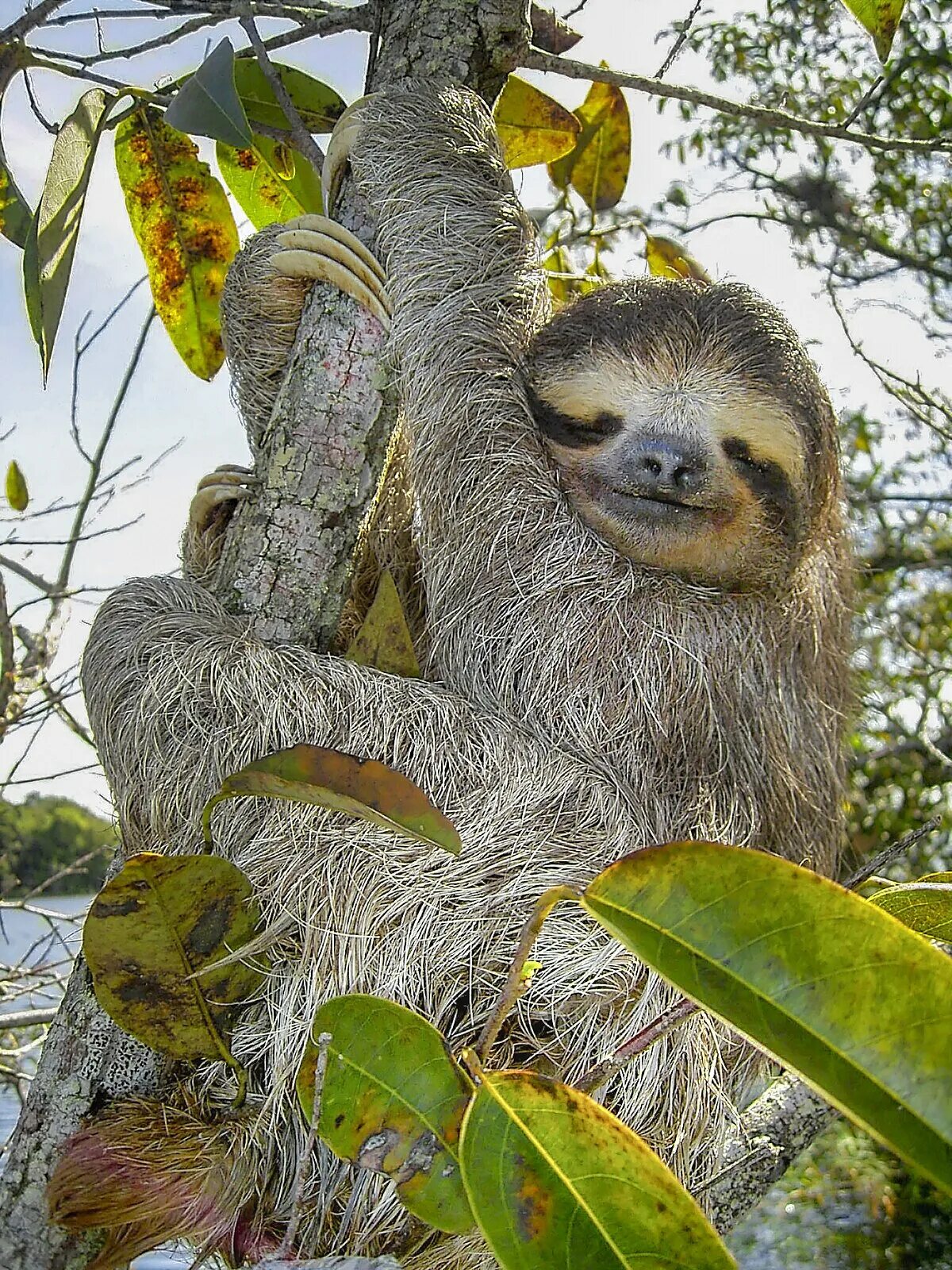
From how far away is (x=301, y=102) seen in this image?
13.4 feet

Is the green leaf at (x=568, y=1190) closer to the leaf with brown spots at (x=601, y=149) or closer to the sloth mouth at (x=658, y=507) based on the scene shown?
the sloth mouth at (x=658, y=507)

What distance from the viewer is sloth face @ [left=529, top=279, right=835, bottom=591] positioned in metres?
3.44

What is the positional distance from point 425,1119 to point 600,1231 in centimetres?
44

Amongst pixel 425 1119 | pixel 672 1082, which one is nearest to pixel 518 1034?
pixel 672 1082

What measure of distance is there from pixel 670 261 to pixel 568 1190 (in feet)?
13.1

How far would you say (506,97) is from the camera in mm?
4277

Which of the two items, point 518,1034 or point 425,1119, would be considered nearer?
point 425,1119

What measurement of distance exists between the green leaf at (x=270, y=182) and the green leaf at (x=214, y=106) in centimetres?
131

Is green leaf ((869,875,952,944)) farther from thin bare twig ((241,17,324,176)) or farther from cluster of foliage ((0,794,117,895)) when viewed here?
cluster of foliage ((0,794,117,895))

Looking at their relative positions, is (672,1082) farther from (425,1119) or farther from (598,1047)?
(425,1119)

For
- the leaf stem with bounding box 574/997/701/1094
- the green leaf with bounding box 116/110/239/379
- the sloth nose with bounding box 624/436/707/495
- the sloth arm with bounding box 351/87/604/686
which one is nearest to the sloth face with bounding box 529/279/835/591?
the sloth nose with bounding box 624/436/707/495

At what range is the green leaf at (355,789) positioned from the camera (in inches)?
80.5

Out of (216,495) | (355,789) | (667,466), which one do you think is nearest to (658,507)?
(667,466)

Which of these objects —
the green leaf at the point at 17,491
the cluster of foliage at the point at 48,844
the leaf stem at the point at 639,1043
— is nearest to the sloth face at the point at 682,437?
the leaf stem at the point at 639,1043
